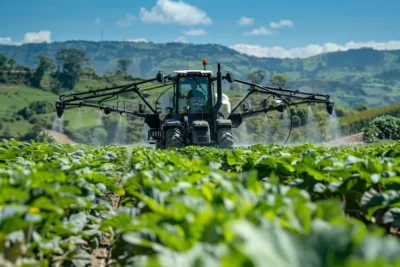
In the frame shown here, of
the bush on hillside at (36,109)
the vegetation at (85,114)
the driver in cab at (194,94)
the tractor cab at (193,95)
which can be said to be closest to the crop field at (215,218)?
the tractor cab at (193,95)

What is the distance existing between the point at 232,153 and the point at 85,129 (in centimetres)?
8699

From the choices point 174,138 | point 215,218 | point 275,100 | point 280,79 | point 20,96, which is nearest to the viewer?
point 215,218

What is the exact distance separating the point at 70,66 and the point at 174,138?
151 meters

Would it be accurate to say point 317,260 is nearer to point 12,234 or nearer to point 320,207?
point 320,207

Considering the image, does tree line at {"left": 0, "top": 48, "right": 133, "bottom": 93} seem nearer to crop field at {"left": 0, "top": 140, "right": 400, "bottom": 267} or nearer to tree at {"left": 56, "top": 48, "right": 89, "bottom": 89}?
tree at {"left": 56, "top": 48, "right": 89, "bottom": 89}

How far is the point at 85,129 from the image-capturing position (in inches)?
3735

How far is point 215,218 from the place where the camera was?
10.3ft

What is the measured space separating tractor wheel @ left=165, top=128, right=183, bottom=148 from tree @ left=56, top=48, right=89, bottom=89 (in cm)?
13117

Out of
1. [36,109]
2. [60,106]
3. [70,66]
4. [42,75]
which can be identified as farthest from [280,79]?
[60,106]

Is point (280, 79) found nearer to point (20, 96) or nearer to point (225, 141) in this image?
point (20, 96)

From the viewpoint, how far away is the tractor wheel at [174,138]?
1681cm

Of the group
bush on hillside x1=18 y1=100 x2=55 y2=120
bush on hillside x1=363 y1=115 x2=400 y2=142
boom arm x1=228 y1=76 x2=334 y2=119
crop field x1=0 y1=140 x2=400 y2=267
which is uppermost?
crop field x1=0 y1=140 x2=400 y2=267

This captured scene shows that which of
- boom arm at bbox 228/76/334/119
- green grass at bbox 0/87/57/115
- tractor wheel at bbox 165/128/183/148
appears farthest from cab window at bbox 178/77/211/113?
green grass at bbox 0/87/57/115

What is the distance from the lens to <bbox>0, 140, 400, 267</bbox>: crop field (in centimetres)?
249
